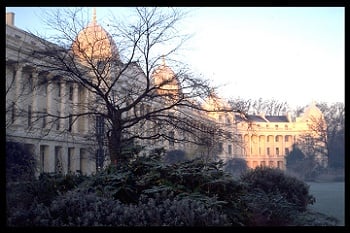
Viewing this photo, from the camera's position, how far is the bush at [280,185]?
41.8 feet

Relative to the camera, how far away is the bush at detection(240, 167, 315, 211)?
12.7 meters

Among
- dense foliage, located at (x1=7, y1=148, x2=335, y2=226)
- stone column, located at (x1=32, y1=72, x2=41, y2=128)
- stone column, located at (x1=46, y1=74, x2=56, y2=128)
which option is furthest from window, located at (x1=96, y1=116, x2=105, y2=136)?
dense foliage, located at (x1=7, y1=148, x2=335, y2=226)

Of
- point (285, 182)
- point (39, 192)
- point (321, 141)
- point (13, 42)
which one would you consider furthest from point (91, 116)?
point (321, 141)

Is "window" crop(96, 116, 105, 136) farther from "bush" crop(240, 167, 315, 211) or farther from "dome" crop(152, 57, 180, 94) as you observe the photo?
"bush" crop(240, 167, 315, 211)

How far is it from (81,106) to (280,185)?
25.8 feet

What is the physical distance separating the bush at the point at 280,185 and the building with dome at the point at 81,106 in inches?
83.7

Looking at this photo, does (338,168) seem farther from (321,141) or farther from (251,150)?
(251,150)

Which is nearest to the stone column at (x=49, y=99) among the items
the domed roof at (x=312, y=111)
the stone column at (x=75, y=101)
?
the stone column at (x=75, y=101)

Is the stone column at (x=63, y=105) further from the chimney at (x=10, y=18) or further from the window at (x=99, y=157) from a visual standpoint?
the chimney at (x=10, y=18)

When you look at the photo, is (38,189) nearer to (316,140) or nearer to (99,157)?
(99,157)

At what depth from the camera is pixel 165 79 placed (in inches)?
600

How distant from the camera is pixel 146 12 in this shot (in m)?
15.1

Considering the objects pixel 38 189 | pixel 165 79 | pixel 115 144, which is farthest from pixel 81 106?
pixel 38 189

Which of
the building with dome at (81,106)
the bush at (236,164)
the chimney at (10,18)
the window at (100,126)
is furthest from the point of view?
the bush at (236,164)
